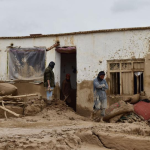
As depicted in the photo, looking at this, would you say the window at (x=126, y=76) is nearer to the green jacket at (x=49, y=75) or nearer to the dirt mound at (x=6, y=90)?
the green jacket at (x=49, y=75)

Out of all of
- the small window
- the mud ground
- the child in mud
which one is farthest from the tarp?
the mud ground

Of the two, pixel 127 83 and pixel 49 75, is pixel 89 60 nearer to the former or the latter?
pixel 127 83

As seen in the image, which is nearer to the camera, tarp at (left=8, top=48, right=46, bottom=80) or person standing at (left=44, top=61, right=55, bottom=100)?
person standing at (left=44, top=61, right=55, bottom=100)

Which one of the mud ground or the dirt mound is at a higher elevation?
the dirt mound

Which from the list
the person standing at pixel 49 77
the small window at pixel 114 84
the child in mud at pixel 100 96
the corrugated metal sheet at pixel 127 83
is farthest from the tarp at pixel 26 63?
the child in mud at pixel 100 96

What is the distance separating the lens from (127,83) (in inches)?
495

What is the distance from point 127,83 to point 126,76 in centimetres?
27

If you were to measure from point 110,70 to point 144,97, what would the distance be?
1707 millimetres

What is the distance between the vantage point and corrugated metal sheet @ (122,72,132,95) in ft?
41.1

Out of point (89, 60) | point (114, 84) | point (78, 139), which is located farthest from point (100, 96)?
point (78, 139)

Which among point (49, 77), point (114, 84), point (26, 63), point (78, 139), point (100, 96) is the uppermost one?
point (26, 63)

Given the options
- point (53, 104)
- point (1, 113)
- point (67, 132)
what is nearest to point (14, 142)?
point (67, 132)

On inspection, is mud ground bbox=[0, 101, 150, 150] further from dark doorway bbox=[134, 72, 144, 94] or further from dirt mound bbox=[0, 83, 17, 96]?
dirt mound bbox=[0, 83, 17, 96]

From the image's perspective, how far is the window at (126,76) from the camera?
40.9ft
